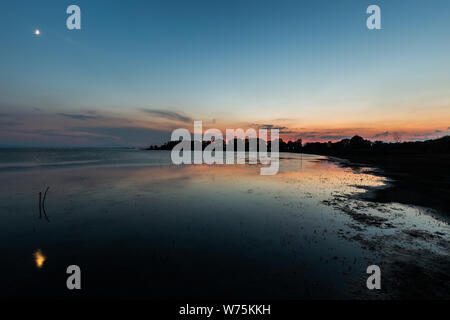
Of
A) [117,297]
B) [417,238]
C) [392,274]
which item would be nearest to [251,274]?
[117,297]

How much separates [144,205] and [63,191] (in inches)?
664

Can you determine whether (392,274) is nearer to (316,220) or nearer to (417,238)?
(417,238)

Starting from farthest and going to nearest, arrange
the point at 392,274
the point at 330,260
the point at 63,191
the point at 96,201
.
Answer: the point at 63,191 → the point at 96,201 → the point at 330,260 → the point at 392,274

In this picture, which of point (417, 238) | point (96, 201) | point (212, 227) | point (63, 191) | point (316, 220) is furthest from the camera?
point (63, 191)

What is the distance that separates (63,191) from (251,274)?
3245 centimetres

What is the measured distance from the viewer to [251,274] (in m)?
9.73

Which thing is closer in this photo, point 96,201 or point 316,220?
point 316,220

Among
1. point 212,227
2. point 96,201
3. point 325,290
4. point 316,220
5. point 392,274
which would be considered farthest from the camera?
point 96,201

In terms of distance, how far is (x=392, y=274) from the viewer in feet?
30.4
